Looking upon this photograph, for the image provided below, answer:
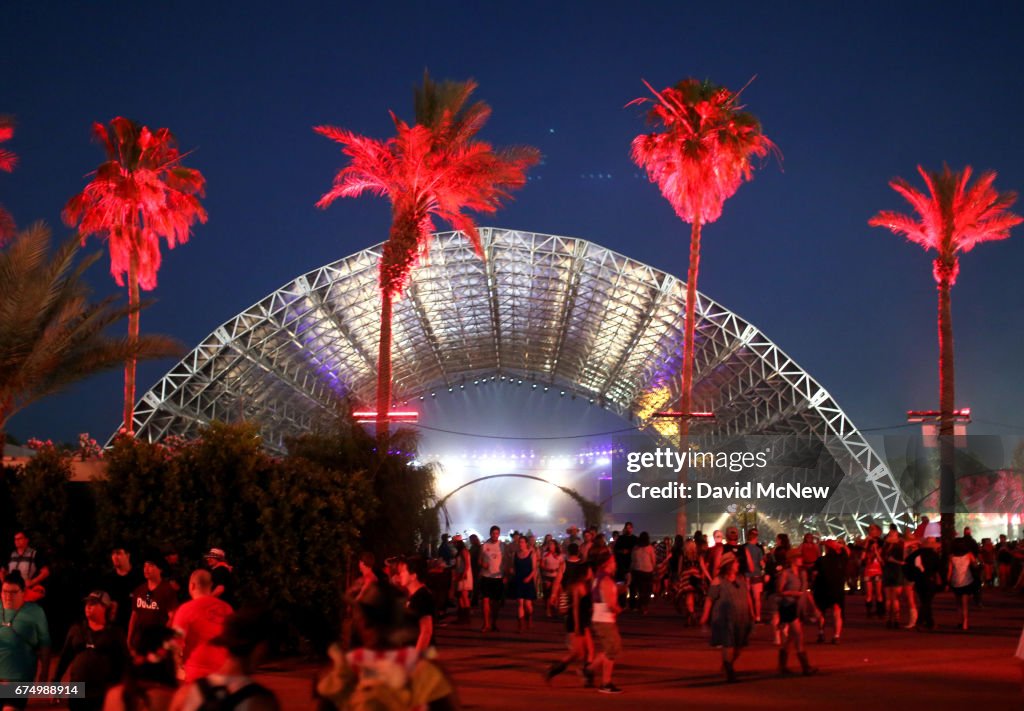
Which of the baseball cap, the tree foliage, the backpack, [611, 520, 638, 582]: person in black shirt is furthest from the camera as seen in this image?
[611, 520, 638, 582]: person in black shirt

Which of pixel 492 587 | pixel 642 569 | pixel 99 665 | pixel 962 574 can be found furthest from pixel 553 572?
pixel 99 665

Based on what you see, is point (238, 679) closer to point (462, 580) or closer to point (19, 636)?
point (19, 636)

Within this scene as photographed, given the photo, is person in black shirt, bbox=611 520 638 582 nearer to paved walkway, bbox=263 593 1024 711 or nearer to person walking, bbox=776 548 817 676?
paved walkway, bbox=263 593 1024 711

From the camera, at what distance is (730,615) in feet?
40.9

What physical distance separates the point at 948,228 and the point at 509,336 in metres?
34.8

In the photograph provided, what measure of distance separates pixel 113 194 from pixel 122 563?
70.6 ft

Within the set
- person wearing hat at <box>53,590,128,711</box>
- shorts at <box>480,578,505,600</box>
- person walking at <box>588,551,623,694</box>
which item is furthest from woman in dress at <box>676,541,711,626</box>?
person wearing hat at <box>53,590,128,711</box>

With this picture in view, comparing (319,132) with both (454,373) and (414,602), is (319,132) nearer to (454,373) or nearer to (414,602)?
(414,602)

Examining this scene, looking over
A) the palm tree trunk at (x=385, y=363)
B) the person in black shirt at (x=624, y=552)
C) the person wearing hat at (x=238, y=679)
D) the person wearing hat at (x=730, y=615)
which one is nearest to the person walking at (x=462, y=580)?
the person in black shirt at (x=624, y=552)

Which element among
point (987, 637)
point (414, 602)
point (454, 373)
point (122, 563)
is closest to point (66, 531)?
point (122, 563)

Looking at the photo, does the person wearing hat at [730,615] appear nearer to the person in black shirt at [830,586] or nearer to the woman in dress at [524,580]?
the person in black shirt at [830,586]

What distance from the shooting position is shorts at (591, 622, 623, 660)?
38.5ft

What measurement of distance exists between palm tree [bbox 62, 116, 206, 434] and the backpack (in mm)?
25349

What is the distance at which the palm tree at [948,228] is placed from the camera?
100 ft
